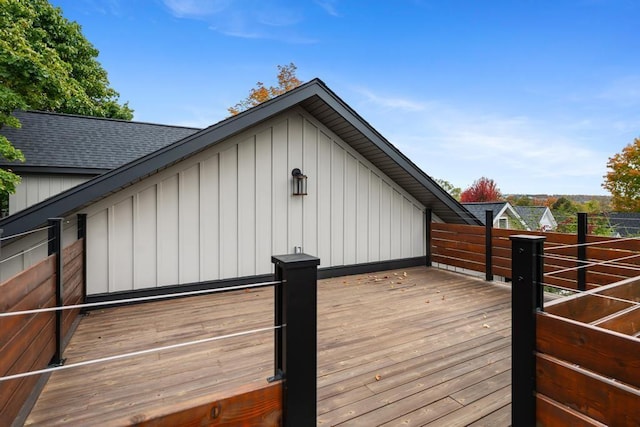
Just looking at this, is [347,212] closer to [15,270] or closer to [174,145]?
[174,145]

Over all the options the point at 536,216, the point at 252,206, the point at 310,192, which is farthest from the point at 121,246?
the point at 536,216

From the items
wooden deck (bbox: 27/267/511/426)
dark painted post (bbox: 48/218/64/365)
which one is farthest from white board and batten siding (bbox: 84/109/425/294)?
dark painted post (bbox: 48/218/64/365)

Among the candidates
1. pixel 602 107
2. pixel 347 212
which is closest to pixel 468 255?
pixel 347 212

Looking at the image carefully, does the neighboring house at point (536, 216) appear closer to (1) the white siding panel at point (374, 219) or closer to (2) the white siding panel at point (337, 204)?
(1) the white siding panel at point (374, 219)

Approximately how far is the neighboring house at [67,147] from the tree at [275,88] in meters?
9.17

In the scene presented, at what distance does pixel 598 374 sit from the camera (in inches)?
55.1

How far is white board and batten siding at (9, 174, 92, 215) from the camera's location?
215 inches

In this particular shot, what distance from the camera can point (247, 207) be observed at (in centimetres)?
498

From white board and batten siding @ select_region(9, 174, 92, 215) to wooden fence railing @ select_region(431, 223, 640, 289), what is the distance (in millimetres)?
7243

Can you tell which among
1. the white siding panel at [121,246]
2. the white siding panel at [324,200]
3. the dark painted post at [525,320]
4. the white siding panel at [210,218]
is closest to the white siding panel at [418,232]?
the white siding panel at [324,200]

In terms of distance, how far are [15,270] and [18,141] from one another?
302cm

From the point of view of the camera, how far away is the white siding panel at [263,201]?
506 cm

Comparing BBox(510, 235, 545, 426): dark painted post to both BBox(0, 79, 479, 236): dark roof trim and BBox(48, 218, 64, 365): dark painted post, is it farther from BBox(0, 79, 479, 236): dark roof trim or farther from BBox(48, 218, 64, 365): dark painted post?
BBox(0, 79, 479, 236): dark roof trim

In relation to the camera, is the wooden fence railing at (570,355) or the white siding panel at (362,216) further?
the white siding panel at (362,216)
